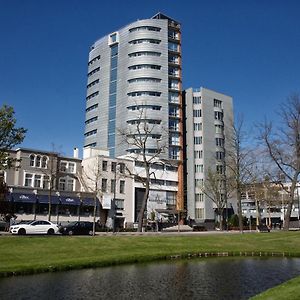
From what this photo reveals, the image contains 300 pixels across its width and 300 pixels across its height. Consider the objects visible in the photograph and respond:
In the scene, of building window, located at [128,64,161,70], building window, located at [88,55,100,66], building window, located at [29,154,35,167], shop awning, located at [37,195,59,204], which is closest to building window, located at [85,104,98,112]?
building window, located at [88,55,100,66]

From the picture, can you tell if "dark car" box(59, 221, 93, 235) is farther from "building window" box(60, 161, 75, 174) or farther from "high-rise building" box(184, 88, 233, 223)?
"high-rise building" box(184, 88, 233, 223)

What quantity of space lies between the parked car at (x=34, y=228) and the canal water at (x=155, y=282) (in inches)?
976

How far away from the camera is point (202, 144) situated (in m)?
106

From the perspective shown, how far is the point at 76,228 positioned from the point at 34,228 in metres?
5.31

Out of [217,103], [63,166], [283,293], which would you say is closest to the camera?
[283,293]

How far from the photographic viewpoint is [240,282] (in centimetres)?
1847

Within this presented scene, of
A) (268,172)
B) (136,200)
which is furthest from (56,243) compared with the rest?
(136,200)

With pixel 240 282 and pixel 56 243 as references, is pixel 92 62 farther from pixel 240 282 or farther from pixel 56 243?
pixel 240 282

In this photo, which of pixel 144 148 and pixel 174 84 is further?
pixel 174 84

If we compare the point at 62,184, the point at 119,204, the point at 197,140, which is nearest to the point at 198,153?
the point at 197,140

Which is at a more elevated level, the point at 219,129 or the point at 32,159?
the point at 219,129

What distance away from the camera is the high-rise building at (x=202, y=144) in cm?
10244

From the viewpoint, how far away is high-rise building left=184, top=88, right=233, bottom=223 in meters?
102

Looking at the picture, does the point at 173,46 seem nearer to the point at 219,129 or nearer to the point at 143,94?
the point at 143,94
